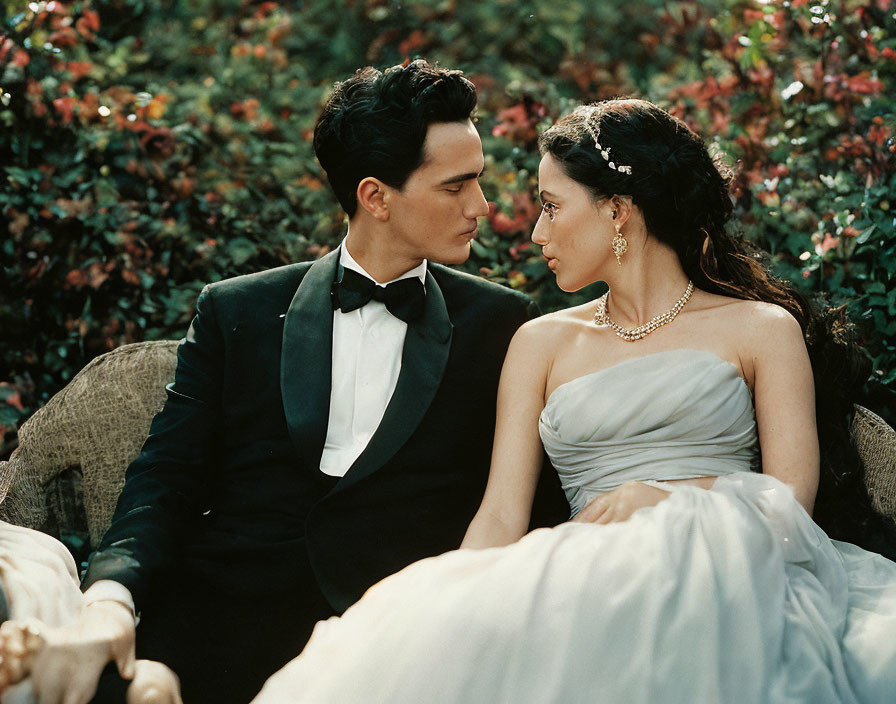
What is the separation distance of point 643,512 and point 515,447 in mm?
641

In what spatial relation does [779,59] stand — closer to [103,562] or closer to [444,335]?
[444,335]

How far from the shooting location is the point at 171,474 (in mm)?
2820

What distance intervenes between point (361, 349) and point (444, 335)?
0.25 metres

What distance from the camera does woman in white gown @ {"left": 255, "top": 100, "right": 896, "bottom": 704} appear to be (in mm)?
1998

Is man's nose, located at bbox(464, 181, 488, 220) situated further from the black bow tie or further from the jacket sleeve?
the jacket sleeve

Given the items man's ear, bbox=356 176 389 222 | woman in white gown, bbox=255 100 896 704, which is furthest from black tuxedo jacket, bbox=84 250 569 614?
man's ear, bbox=356 176 389 222

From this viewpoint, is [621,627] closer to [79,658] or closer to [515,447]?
[515,447]

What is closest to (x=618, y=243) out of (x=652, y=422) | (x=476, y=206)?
(x=476, y=206)

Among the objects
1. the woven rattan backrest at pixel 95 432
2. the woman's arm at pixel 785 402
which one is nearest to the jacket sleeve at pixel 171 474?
the woven rattan backrest at pixel 95 432

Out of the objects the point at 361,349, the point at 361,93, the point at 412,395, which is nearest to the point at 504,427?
the point at 412,395

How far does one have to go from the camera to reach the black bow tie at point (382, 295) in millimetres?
2959

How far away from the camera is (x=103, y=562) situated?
8.21 feet

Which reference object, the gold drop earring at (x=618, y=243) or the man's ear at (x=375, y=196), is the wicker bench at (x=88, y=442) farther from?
the gold drop earring at (x=618, y=243)

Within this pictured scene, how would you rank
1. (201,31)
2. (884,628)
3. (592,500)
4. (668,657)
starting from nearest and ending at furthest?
(668,657) < (884,628) < (592,500) < (201,31)
